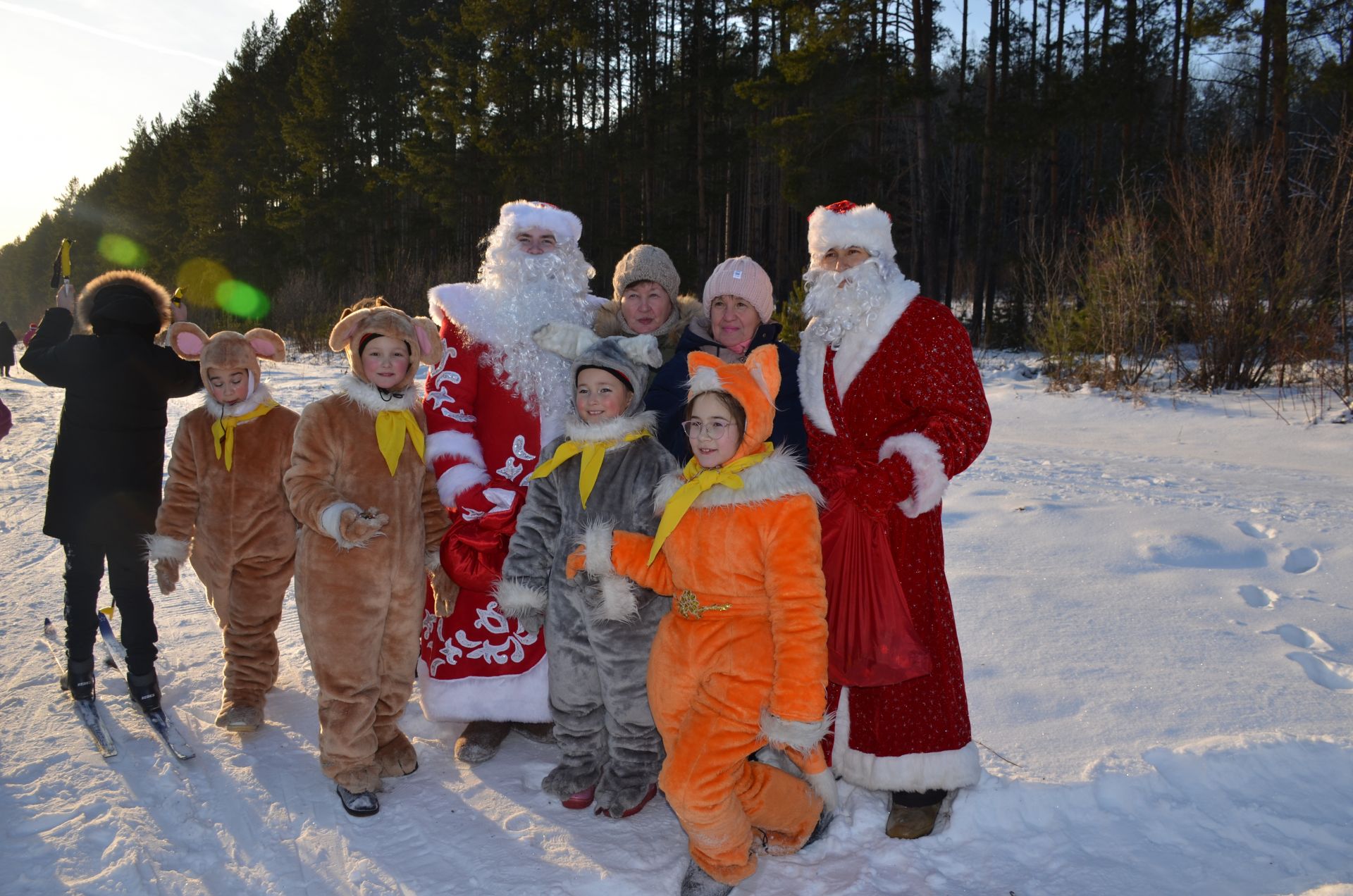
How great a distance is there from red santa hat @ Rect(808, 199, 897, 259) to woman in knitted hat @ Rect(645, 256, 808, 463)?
14.5 inches

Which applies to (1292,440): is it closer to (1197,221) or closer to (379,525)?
(1197,221)

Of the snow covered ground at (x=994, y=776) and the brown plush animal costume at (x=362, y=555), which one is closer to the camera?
the snow covered ground at (x=994, y=776)

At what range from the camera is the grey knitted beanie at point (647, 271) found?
3551 mm

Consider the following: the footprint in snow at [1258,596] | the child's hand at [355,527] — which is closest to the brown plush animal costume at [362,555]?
the child's hand at [355,527]

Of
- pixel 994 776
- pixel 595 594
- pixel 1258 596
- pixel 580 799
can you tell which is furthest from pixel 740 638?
pixel 1258 596

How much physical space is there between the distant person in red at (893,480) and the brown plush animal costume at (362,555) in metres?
1.55

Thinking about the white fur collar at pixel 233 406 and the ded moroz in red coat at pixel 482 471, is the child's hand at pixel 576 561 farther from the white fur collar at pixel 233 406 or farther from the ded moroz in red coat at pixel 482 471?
the white fur collar at pixel 233 406

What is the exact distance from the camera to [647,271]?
3.54m

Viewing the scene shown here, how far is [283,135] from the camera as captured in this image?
97.6 feet

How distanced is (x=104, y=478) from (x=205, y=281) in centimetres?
3488

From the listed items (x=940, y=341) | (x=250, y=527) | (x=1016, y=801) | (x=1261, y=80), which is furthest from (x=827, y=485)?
(x=1261, y=80)

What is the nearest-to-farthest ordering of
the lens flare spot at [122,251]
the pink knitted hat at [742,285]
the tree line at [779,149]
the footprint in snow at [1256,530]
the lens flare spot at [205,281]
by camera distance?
the pink knitted hat at [742,285], the footprint in snow at [1256,530], the tree line at [779,149], the lens flare spot at [205,281], the lens flare spot at [122,251]

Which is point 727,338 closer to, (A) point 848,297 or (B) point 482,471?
(A) point 848,297

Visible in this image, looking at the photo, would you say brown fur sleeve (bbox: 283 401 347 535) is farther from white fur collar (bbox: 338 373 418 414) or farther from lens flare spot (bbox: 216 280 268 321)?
lens flare spot (bbox: 216 280 268 321)
